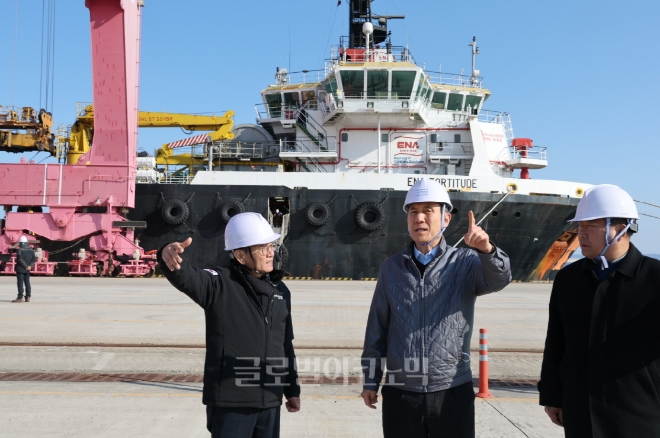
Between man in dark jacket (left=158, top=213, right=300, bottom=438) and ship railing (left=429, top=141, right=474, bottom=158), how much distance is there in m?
18.5

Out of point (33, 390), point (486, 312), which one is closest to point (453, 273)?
point (33, 390)

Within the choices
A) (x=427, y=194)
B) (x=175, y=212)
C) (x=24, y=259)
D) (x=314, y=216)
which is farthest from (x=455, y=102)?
(x=427, y=194)

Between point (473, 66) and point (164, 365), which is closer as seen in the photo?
point (164, 365)

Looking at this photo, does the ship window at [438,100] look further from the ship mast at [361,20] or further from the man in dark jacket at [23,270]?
the man in dark jacket at [23,270]

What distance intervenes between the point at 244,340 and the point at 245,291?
0.24 metres

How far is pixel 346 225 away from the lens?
19172 mm

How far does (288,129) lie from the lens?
2275 cm

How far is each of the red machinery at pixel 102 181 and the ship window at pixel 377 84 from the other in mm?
7844

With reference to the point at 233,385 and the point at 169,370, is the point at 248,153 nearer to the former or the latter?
the point at 169,370

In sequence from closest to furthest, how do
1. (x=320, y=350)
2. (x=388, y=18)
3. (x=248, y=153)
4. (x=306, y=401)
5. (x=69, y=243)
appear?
1. (x=306, y=401)
2. (x=320, y=350)
3. (x=69, y=243)
4. (x=248, y=153)
5. (x=388, y=18)

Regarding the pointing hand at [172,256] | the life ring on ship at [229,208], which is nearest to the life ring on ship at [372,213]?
the life ring on ship at [229,208]

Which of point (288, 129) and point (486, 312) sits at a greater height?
point (288, 129)

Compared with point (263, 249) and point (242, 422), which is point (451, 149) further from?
point (242, 422)

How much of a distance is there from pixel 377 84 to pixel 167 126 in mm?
8513
